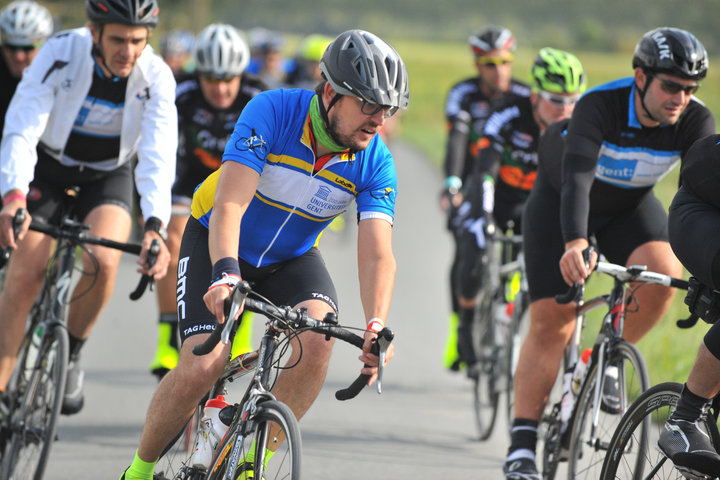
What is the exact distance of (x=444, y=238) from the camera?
1711cm

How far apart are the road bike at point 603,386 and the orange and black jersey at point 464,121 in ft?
13.3

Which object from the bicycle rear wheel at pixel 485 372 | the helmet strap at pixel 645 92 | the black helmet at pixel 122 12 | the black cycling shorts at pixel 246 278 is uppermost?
the black helmet at pixel 122 12

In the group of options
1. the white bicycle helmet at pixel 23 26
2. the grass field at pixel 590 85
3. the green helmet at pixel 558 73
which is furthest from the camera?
the grass field at pixel 590 85

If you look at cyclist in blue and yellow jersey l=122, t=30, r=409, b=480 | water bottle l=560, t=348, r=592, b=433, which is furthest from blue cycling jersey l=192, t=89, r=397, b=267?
water bottle l=560, t=348, r=592, b=433

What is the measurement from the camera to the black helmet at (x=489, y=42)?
9102 mm

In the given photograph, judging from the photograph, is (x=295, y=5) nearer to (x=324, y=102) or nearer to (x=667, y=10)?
(x=667, y=10)

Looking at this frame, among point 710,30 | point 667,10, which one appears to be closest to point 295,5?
point 667,10

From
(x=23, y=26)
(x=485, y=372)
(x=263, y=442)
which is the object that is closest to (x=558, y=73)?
(x=485, y=372)

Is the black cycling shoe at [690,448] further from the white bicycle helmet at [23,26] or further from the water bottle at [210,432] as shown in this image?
the white bicycle helmet at [23,26]

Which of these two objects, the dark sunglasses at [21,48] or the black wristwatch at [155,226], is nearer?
the black wristwatch at [155,226]

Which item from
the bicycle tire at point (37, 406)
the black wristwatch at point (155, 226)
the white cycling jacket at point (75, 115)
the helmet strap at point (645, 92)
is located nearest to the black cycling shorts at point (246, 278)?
the black wristwatch at point (155, 226)

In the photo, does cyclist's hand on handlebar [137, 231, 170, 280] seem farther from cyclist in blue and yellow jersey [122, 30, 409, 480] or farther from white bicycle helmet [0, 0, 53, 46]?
→ white bicycle helmet [0, 0, 53, 46]

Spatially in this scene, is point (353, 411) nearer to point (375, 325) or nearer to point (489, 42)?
point (489, 42)

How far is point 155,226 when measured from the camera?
5.24m
